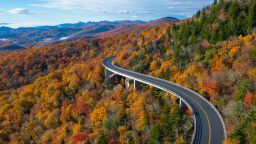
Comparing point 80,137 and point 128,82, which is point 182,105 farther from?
point 128,82

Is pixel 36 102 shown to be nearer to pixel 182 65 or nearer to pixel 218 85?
pixel 182 65

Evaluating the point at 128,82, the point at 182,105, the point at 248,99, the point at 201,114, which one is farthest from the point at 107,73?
the point at 248,99

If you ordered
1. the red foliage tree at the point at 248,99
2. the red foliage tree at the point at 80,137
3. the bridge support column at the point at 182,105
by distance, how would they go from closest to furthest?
the red foliage tree at the point at 248,99 < the bridge support column at the point at 182,105 < the red foliage tree at the point at 80,137

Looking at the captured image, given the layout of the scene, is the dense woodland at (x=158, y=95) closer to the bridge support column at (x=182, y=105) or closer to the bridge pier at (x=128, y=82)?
the bridge support column at (x=182, y=105)

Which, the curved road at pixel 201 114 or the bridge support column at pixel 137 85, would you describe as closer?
the curved road at pixel 201 114

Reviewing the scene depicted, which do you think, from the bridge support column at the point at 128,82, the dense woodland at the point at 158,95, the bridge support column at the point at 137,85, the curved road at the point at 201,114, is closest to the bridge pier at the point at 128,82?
the bridge support column at the point at 128,82

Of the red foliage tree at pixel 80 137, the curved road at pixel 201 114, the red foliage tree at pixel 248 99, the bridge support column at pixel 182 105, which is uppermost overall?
the red foliage tree at pixel 248 99
